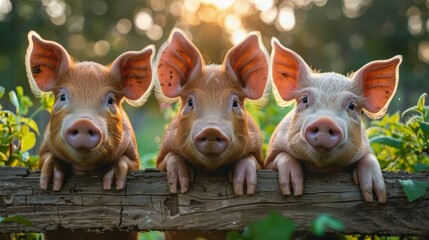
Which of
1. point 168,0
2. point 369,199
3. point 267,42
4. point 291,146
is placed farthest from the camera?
point 168,0

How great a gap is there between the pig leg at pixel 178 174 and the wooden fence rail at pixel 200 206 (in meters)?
0.05

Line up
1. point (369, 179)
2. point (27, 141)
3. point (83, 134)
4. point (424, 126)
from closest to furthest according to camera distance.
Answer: point (83, 134) → point (369, 179) → point (424, 126) → point (27, 141)

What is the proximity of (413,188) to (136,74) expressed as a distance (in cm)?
212

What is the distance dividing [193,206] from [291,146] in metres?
0.82

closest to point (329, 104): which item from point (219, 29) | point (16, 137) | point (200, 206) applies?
point (200, 206)

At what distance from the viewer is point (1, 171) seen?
15.3 feet

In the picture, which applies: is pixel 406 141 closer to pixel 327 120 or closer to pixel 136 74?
pixel 327 120

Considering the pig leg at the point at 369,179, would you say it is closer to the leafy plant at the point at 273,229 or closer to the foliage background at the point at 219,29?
the leafy plant at the point at 273,229

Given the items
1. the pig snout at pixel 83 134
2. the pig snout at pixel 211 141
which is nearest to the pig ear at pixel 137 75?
the pig snout at pixel 83 134

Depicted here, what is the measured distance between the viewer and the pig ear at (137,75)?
5.06m

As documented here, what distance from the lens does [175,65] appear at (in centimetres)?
507

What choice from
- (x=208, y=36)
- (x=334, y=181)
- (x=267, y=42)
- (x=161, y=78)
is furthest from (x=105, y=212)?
(x=267, y=42)

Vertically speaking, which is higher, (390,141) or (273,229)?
(390,141)

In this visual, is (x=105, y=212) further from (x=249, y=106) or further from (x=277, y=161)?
(x=249, y=106)
